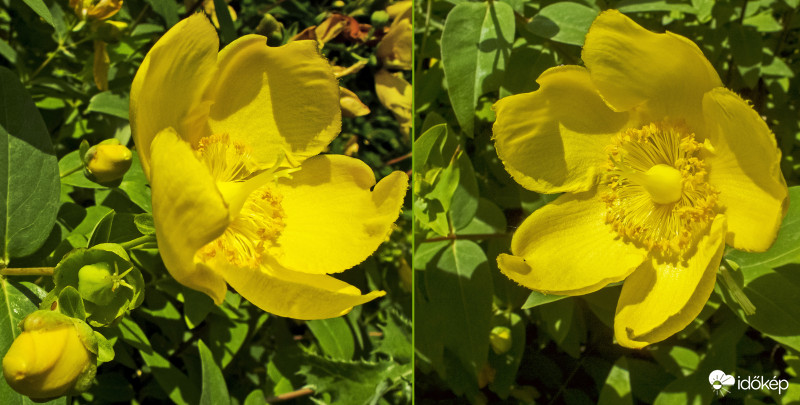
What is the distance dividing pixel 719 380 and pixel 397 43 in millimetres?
474

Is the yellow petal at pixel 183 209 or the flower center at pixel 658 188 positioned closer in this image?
the yellow petal at pixel 183 209

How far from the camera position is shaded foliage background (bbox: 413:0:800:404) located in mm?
605

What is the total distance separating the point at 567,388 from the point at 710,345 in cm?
15

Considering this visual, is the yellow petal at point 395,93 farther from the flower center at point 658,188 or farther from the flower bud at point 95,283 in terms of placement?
the flower bud at point 95,283

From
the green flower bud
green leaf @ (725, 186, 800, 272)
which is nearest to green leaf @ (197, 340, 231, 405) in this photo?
the green flower bud

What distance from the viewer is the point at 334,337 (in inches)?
27.9

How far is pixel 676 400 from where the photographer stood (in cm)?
61

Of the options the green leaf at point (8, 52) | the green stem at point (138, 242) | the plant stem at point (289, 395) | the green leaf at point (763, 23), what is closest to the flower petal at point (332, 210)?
the green stem at point (138, 242)

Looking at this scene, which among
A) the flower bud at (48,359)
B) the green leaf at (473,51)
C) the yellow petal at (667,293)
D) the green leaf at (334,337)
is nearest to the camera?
the flower bud at (48,359)

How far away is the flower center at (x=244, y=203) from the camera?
521 millimetres

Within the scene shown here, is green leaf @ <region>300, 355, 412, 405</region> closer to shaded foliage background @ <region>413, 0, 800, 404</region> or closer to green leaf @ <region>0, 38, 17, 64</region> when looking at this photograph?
shaded foliage background @ <region>413, 0, 800, 404</region>

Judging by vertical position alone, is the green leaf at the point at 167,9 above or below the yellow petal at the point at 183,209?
above

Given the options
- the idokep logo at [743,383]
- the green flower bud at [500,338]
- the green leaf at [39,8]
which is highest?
the green leaf at [39,8]

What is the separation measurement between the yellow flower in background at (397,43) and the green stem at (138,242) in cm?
33
